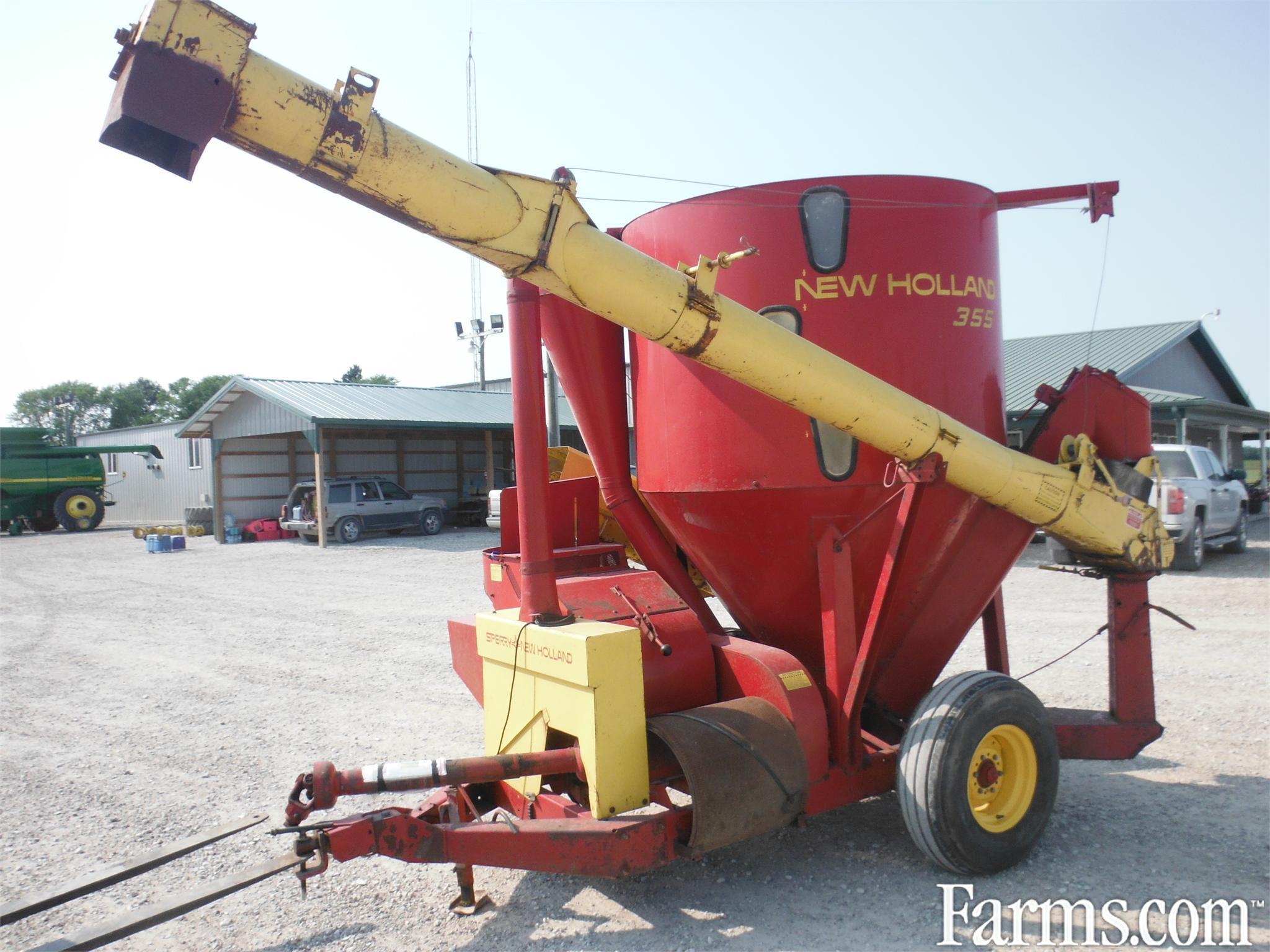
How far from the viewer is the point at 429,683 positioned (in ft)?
26.2

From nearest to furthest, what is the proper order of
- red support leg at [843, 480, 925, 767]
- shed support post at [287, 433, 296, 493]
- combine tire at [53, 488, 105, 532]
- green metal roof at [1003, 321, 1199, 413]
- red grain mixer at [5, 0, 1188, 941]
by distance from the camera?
red grain mixer at [5, 0, 1188, 941], red support leg at [843, 480, 925, 767], green metal roof at [1003, 321, 1199, 413], shed support post at [287, 433, 296, 493], combine tire at [53, 488, 105, 532]

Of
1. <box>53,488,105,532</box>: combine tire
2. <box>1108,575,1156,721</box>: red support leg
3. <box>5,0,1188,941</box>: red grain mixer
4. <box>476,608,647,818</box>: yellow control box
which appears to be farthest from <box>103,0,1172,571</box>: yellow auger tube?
<box>53,488,105,532</box>: combine tire

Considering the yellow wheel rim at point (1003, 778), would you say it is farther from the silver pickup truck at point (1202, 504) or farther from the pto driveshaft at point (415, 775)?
the silver pickup truck at point (1202, 504)

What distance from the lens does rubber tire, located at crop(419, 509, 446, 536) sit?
79.8 feet

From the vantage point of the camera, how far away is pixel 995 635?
526cm

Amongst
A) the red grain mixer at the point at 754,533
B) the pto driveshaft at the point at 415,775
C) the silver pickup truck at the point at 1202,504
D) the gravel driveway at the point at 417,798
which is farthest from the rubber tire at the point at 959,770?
the silver pickup truck at the point at 1202,504

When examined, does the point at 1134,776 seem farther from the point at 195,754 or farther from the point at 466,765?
the point at 195,754

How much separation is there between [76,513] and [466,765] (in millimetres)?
32034

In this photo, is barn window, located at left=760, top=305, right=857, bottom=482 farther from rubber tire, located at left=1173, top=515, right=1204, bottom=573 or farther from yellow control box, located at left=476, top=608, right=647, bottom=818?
rubber tire, located at left=1173, top=515, right=1204, bottom=573

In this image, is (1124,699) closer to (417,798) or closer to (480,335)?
(417,798)

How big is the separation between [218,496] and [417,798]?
75.0 feet

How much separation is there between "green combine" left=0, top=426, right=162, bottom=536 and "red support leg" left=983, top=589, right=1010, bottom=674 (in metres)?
29.7

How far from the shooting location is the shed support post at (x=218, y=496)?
82.5ft

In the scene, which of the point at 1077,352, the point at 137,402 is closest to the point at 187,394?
the point at 137,402
